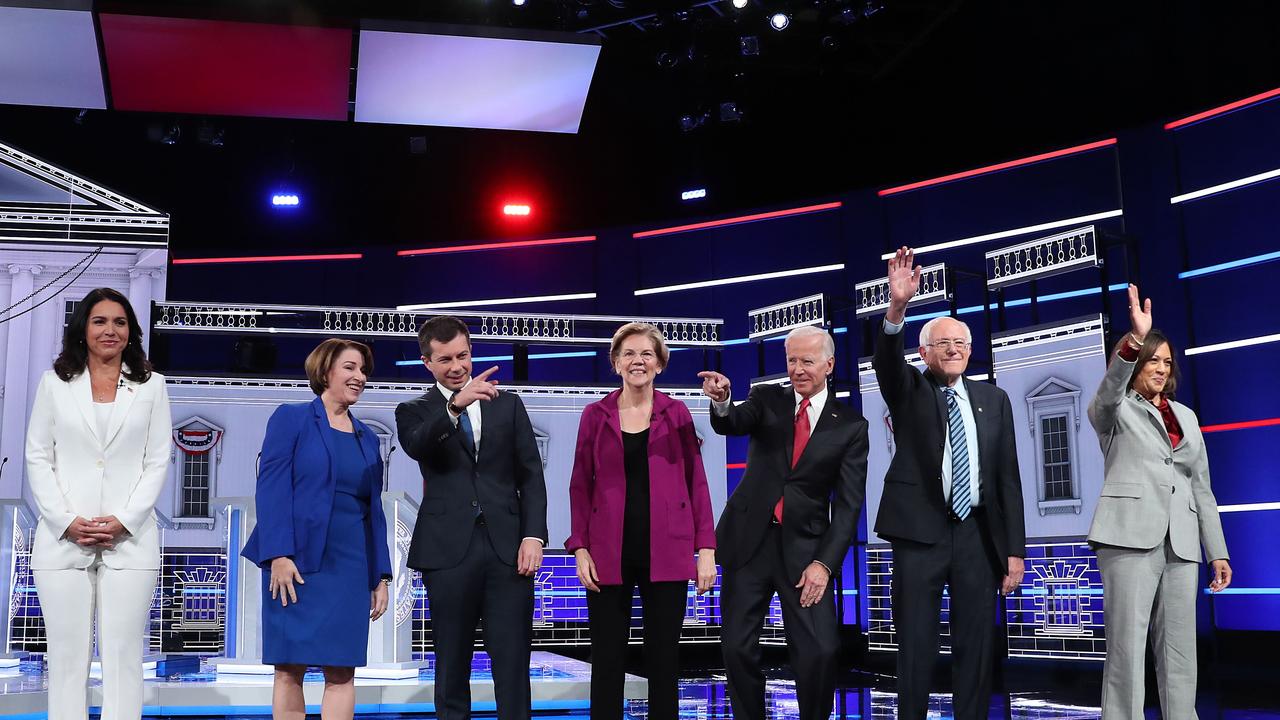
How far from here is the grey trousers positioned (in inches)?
155

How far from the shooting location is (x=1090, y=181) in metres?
9.88

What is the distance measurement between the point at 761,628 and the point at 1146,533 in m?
1.45

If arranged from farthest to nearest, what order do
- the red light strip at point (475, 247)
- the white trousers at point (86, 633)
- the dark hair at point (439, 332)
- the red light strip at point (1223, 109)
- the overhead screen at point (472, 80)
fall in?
the red light strip at point (475, 247)
the red light strip at point (1223, 109)
the overhead screen at point (472, 80)
the dark hair at point (439, 332)
the white trousers at point (86, 633)

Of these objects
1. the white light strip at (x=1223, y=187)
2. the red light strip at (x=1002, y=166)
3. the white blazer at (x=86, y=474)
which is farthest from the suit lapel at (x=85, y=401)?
the red light strip at (x=1002, y=166)

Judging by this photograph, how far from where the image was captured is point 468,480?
3.63 metres

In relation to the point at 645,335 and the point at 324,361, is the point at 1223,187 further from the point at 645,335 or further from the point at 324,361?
the point at 324,361

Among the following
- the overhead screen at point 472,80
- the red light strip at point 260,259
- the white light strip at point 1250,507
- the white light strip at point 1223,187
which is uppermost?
the overhead screen at point 472,80

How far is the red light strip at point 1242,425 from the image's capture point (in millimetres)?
8602

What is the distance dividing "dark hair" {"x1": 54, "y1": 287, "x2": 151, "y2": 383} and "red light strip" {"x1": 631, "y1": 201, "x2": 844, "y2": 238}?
892 centimetres

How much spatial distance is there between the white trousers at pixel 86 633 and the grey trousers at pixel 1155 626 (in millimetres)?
3284

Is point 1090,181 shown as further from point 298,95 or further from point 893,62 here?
point 298,95

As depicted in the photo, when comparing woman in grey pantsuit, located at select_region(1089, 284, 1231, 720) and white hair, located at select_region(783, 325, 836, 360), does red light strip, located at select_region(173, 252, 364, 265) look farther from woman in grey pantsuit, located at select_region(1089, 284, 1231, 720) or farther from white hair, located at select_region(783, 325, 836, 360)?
woman in grey pantsuit, located at select_region(1089, 284, 1231, 720)

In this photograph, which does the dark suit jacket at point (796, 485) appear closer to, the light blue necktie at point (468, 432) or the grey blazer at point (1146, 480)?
the light blue necktie at point (468, 432)

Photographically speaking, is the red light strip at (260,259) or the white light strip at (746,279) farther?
the red light strip at (260,259)
